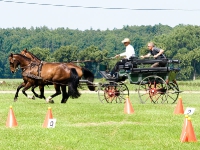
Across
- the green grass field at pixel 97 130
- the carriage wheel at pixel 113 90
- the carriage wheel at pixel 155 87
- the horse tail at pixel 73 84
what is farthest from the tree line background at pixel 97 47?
the green grass field at pixel 97 130

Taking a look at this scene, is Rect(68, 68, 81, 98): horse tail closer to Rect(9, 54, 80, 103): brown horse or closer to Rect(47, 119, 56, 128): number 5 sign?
Rect(9, 54, 80, 103): brown horse

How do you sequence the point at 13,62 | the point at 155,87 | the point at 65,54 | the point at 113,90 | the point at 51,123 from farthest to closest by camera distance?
1. the point at 65,54
2. the point at 13,62
3. the point at 113,90
4. the point at 155,87
5. the point at 51,123

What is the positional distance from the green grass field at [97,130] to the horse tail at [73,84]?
2476 millimetres

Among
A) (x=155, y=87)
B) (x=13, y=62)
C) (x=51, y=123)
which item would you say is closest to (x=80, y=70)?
(x=13, y=62)

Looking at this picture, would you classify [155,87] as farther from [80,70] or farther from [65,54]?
[65,54]

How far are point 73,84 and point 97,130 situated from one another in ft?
25.4

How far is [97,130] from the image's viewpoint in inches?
539

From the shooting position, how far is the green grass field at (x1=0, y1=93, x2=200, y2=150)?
11.6m

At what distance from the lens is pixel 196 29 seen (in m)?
143

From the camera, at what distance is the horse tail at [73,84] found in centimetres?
2109

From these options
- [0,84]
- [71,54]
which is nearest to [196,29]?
[71,54]

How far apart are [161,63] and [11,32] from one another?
590 ft

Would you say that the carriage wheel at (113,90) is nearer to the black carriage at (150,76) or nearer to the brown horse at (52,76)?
the black carriage at (150,76)

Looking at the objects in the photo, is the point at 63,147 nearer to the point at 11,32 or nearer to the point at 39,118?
the point at 39,118
